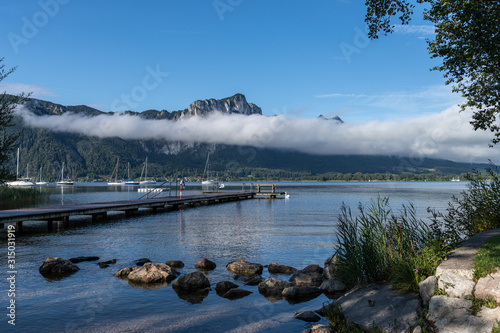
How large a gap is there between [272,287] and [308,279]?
72.3 inches

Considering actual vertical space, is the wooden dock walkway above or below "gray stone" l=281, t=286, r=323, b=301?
above

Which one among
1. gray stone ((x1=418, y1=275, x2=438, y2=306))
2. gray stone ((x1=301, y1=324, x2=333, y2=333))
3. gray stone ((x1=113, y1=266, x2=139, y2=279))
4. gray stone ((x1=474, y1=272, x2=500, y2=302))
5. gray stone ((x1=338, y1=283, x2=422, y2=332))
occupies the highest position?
gray stone ((x1=474, y1=272, x2=500, y2=302))

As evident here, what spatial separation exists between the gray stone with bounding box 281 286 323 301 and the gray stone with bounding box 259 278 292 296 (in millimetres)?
319

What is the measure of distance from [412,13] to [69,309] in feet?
58.6

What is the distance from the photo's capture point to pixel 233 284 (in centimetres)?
1478

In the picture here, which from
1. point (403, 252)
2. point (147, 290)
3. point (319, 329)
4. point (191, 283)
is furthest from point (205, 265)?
point (403, 252)

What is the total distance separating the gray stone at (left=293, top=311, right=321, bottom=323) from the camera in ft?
36.7

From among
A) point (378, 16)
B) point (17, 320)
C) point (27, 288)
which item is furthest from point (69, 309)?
point (378, 16)

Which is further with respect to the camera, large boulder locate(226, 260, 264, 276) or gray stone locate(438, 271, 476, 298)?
large boulder locate(226, 260, 264, 276)

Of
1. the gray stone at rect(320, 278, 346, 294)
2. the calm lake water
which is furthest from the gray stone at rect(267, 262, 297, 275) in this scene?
the gray stone at rect(320, 278, 346, 294)

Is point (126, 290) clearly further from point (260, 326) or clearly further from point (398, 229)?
point (398, 229)

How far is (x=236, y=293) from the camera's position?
13.9 m

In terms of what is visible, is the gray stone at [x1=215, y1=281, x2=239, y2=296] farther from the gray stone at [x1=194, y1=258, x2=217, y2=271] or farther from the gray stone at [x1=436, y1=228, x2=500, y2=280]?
the gray stone at [x1=436, y1=228, x2=500, y2=280]

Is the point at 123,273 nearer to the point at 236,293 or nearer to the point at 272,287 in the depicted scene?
the point at 236,293
